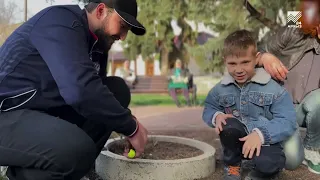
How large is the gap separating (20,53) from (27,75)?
105 millimetres

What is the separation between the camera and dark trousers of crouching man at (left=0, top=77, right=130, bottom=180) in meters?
1.73

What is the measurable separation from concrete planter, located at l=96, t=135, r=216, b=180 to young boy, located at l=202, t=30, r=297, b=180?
26 cm

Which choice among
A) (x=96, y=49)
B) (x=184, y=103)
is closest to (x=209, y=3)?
(x=96, y=49)

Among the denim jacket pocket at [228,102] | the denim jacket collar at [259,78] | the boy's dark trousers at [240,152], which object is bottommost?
the boy's dark trousers at [240,152]

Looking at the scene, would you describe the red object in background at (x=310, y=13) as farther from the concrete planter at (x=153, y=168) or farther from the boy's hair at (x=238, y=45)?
the concrete planter at (x=153, y=168)

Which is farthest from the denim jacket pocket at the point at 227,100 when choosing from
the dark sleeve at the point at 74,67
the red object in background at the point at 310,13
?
the dark sleeve at the point at 74,67

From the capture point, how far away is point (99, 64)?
91.7 inches

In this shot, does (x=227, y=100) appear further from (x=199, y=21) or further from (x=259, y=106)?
(x=199, y=21)

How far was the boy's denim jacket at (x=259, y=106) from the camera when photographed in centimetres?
224

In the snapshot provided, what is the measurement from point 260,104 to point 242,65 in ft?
0.84

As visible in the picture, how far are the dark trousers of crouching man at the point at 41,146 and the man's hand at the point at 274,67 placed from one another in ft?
3.84

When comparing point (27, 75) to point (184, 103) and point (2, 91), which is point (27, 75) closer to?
point (2, 91)

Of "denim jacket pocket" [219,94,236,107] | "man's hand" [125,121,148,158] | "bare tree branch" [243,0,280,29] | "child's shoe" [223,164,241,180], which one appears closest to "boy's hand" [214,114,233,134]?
"denim jacket pocket" [219,94,236,107]

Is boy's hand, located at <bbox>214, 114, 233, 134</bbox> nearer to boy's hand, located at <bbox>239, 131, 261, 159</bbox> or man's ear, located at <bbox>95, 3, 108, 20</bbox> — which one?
boy's hand, located at <bbox>239, 131, 261, 159</bbox>
